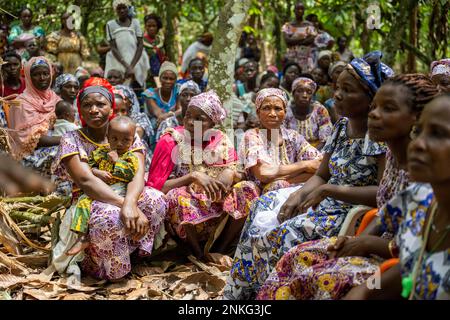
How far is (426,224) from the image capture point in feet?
7.54

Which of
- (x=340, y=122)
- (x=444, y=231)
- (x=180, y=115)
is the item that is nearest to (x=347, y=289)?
(x=444, y=231)

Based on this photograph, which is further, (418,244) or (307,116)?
(307,116)

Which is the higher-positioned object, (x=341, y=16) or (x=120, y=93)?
(x=341, y=16)

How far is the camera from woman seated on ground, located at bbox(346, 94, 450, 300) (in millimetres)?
2180

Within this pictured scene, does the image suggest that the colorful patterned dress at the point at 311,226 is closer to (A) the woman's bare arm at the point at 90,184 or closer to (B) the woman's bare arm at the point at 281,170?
(B) the woman's bare arm at the point at 281,170

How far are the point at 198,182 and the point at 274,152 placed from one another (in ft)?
2.36

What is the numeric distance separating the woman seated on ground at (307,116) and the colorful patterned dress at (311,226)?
117 inches

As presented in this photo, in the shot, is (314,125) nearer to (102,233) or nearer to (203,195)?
(203,195)

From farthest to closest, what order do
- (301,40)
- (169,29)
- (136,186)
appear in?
1. (169,29)
2. (301,40)
3. (136,186)

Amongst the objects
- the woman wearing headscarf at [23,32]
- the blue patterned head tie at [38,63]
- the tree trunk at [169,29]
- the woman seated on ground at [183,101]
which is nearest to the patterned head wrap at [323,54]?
the tree trunk at [169,29]

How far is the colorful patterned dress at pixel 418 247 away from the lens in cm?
218

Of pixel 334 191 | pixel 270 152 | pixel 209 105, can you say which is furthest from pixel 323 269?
pixel 209 105

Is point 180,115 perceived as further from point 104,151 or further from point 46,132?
point 104,151

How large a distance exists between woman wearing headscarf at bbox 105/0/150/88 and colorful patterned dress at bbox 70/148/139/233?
5.33 metres
